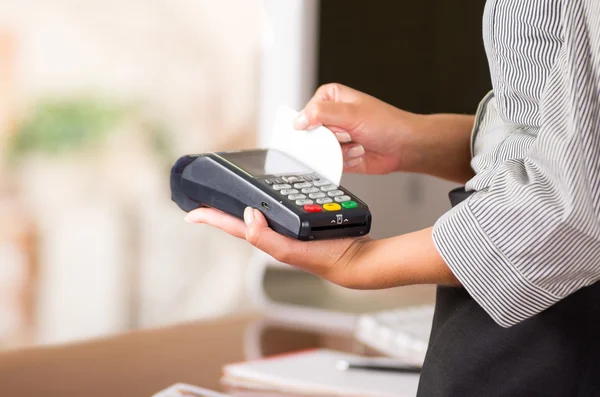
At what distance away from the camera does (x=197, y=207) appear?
595mm

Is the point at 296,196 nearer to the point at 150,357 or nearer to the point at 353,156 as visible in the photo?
the point at 353,156

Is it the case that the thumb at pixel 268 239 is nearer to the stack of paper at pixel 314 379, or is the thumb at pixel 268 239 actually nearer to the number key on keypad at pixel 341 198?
the number key on keypad at pixel 341 198

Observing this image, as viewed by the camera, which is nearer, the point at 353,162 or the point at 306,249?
the point at 306,249

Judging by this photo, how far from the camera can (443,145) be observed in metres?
0.70

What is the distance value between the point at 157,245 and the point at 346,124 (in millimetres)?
2042

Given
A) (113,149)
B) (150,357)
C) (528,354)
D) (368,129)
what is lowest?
(113,149)

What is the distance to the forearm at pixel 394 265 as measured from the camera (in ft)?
1.63

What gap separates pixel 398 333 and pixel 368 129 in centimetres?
30

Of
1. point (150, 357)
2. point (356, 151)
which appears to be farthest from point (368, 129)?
point (150, 357)

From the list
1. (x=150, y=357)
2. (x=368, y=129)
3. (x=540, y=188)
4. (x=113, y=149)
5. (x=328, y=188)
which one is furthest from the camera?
(x=113, y=149)

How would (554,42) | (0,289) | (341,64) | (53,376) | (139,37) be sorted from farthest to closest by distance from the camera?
(139,37) → (0,289) → (341,64) → (53,376) → (554,42)

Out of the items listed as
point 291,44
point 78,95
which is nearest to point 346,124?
point 291,44

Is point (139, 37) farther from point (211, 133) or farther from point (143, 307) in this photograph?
point (143, 307)

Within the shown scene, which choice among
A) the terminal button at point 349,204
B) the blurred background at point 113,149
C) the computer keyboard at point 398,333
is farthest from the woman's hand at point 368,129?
the blurred background at point 113,149
